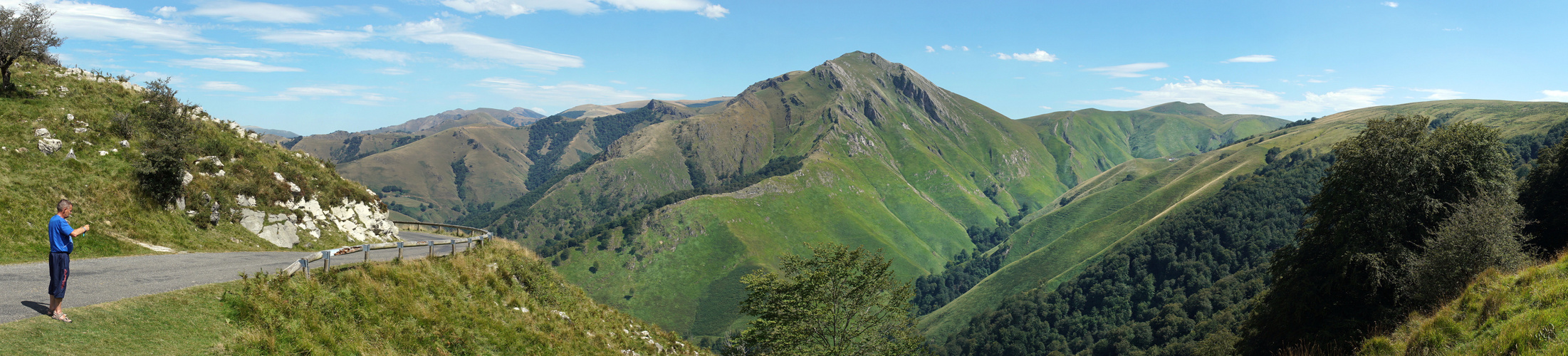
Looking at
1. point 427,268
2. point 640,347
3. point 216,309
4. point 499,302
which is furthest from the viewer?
point 640,347

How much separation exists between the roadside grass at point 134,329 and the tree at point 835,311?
90.7 feet

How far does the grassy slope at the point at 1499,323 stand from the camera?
1530 centimetres

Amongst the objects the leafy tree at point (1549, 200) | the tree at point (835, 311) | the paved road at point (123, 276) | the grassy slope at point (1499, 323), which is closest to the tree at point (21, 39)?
the paved road at point (123, 276)

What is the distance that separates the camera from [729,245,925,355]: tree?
40062mm

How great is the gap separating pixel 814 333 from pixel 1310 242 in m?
33.4

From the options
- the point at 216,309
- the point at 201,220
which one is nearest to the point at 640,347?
the point at 216,309

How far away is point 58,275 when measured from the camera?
14531 mm

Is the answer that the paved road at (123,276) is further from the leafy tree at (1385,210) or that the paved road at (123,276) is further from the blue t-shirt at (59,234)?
the leafy tree at (1385,210)

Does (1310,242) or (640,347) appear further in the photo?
(1310,242)

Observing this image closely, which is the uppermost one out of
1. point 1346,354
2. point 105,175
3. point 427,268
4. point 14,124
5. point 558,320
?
point 14,124

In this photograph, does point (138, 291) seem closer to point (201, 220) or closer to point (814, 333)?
point (201, 220)

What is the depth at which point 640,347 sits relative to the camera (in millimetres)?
32156

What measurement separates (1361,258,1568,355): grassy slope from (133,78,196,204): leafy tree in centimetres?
4740

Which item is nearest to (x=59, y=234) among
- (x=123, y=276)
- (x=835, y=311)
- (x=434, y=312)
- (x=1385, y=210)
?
(x=123, y=276)
